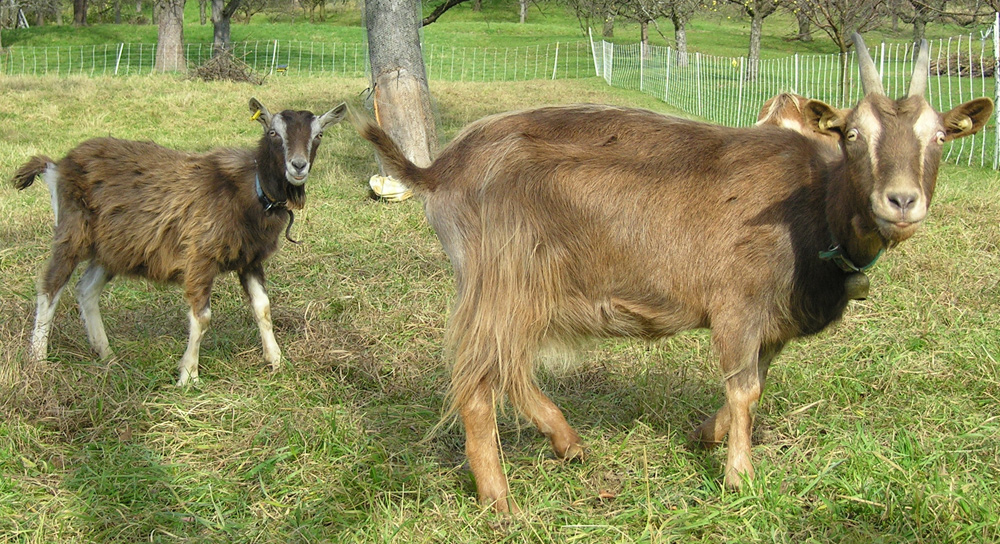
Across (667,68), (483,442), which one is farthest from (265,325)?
(667,68)

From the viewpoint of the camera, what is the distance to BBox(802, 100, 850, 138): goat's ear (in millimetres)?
3242

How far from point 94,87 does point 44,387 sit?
549 inches

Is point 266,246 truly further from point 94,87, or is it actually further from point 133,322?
point 94,87

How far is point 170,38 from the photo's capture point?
76.1 feet

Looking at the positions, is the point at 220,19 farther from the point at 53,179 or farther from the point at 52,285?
the point at 52,285

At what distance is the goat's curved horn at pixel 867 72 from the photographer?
3.24 metres

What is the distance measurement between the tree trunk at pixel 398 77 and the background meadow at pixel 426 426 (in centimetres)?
267

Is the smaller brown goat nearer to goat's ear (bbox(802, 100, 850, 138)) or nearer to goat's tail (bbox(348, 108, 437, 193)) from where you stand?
goat's tail (bbox(348, 108, 437, 193))

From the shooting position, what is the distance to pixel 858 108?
317cm

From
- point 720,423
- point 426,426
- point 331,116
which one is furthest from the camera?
point 331,116

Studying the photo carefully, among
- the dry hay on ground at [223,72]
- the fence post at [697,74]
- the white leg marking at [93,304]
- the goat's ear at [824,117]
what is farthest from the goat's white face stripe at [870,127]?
the dry hay on ground at [223,72]

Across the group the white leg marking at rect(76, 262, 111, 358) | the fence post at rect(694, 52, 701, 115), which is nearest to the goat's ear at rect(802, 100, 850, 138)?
the white leg marking at rect(76, 262, 111, 358)

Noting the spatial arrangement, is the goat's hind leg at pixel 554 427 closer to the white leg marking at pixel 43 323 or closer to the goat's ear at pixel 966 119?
the goat's ear at pixel 966 119

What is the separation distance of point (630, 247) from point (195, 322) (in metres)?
2.82
